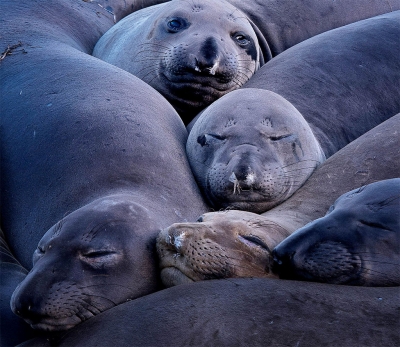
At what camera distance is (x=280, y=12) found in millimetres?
5637

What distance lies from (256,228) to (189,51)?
1.72 meters

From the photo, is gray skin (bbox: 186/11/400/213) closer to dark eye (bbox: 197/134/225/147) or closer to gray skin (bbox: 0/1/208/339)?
dark eye (bbox: 197/134/225/147)

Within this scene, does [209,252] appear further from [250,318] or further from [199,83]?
[199,83]

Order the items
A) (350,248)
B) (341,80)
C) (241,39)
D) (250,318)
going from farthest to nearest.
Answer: (241,39)
(341,80)
(350,248)
(250,318)

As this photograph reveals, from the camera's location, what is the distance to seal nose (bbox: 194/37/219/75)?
14.3 feet

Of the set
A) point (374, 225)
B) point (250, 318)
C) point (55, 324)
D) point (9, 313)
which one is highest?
point (374, 225)

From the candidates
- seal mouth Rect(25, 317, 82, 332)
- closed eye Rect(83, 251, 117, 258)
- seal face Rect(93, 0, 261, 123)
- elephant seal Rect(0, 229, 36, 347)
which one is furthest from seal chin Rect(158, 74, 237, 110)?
seal mouth Rect(25, 317, 82, 332)

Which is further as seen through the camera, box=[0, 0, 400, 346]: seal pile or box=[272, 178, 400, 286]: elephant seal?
box=[272, 178, 400, 286]: elephant seal

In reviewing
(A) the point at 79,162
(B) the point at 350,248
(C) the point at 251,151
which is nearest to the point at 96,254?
(A) the point at 79,162

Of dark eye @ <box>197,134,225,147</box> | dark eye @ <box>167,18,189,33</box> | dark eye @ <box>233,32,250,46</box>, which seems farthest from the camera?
dark eye @ <box>233,32,250,46</box>

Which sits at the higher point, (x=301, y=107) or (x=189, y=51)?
(x=189, y=51)

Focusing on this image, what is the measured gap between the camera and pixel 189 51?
14.7 ft

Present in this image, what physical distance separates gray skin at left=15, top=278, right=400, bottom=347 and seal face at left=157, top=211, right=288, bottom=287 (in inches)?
3.6

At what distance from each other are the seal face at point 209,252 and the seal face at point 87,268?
8 centimetres
